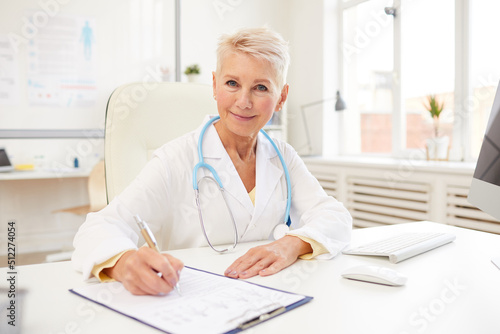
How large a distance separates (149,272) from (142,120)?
88 cm

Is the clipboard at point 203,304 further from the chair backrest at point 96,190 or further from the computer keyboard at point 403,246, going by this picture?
the chair backrest at point 96,190

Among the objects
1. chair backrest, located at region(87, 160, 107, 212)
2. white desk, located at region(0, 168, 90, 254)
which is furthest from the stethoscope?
white desk, located at region(0, 168, 90, 254)

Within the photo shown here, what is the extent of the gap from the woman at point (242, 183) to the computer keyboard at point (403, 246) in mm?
65

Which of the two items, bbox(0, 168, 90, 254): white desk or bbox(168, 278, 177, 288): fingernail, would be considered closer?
bbox(168, 278, 177, 288): fingernail

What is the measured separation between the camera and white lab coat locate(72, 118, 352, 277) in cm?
110

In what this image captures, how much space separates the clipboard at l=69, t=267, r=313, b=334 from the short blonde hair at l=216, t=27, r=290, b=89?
66 centimetres

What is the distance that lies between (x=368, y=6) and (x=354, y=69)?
59 centimetres

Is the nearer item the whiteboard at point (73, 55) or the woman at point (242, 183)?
the woman at point (242, 183)

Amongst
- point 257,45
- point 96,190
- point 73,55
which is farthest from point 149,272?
point 73,55

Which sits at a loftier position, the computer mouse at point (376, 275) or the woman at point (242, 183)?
the woman at point (242, 183)

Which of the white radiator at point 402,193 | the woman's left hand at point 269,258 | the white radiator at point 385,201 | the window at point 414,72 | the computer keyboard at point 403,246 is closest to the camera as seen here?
the woman's left hand at point 269,258

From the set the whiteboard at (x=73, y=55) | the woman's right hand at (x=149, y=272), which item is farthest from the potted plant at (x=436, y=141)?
the woman's right hand at (x=149, y=272)

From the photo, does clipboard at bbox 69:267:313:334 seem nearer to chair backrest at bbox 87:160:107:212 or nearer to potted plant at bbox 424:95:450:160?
chair backrest at bbox 87:160:107:212

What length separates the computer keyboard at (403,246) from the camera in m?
1.02
